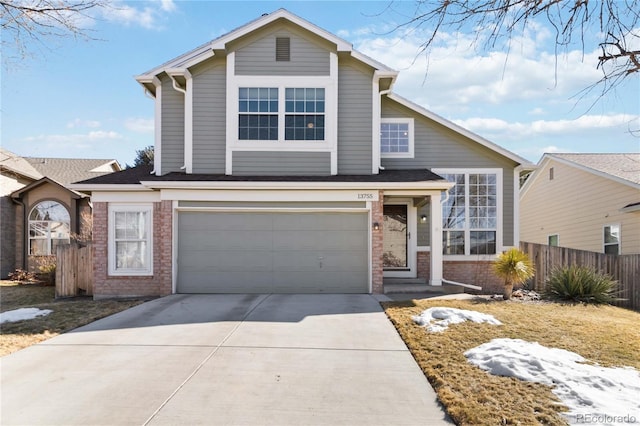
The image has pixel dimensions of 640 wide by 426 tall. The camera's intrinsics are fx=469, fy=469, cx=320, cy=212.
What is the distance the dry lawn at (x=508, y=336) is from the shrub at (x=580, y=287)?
586 mm

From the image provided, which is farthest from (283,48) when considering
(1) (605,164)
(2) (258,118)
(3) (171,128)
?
(1) (605,164)

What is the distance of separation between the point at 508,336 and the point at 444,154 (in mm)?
7987

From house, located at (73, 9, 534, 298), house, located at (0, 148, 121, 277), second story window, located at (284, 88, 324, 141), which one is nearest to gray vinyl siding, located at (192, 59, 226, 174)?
house, located at (73, 9, 534, 298)

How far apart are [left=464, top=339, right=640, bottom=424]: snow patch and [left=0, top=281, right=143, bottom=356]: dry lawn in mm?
6586

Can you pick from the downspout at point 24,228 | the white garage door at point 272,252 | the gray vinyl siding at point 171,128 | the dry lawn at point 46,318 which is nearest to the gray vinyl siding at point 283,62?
the gray vinyl siding at point 171,128

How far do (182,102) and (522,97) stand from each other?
10.1 metres

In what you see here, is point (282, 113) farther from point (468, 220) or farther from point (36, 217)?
point (36, 217)

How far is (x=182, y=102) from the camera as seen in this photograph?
1359cm

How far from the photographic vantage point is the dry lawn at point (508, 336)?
454 cm

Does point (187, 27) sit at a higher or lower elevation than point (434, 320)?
higher

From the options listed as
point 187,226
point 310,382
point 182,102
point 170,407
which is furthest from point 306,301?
point 182,102

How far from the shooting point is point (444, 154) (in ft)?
46.6

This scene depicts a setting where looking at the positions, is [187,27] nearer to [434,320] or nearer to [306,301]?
[306,301]

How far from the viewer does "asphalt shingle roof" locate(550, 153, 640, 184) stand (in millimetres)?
15560
